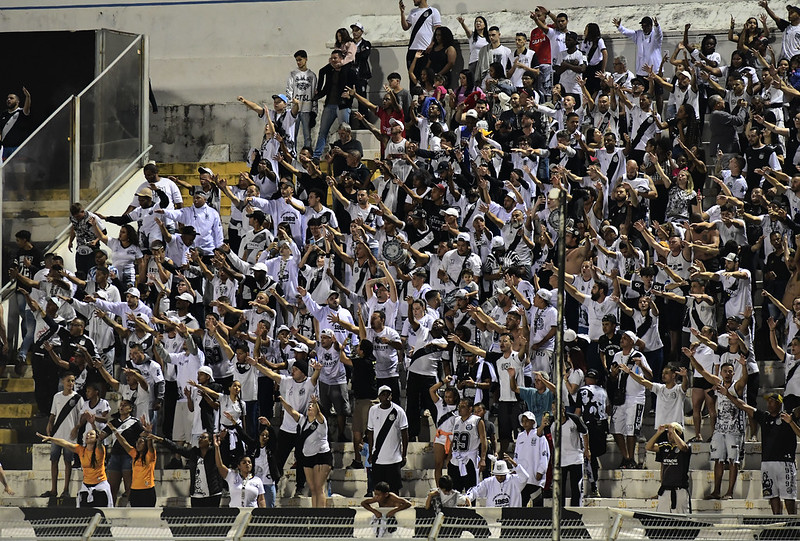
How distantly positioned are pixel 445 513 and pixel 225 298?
7.11 m

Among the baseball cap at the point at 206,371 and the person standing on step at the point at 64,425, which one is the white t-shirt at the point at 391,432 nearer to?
the baseball cap at the point at 206,371

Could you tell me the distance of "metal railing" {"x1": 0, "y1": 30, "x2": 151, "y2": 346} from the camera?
81.0 ft

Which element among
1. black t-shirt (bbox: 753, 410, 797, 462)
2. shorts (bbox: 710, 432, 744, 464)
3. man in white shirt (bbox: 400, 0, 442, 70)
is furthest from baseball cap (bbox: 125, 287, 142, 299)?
black t-shirt (bbox: 753, 410, 797, 462)

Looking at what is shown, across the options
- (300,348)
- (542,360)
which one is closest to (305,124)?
(300,348)

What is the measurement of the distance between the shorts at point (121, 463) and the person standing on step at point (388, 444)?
2.94 metres

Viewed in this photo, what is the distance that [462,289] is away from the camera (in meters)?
21.7

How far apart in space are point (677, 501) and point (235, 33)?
15.8 m

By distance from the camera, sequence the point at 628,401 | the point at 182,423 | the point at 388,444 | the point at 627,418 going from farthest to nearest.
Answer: the point at 182,423 → the point at 628,401 → the point at 627,418 → the point at 388,444

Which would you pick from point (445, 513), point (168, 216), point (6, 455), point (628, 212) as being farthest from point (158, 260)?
point (445, 513)

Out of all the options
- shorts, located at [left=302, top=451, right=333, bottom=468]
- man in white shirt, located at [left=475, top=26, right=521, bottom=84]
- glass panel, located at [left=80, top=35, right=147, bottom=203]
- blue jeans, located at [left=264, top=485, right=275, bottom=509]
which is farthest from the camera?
man in white shirt, located at [left=475, top=26, right=521, bottom=84]

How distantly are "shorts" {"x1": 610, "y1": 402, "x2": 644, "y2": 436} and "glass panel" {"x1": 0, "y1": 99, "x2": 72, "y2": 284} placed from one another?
9341mm

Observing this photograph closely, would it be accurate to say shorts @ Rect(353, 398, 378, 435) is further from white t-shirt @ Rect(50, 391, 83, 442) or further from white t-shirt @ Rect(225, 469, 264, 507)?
white t-shirt @ Rect(50, 391, 83, 442)

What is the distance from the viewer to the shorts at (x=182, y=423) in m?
20.9

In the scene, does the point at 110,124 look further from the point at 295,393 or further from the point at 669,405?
the point at 669,405
